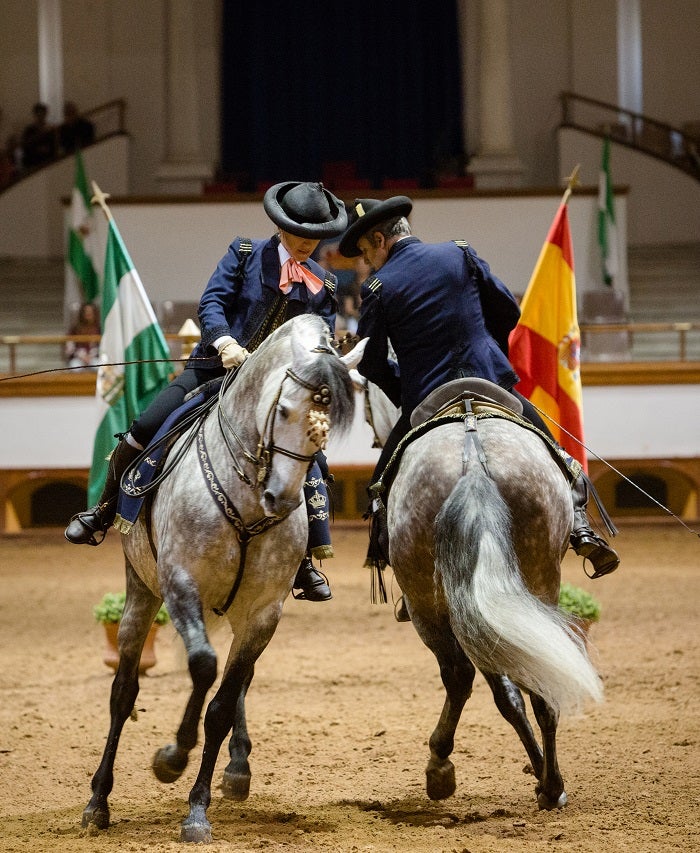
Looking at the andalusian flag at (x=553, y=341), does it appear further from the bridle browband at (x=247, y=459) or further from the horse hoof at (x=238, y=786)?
the bridle browband at (x=247, y=459)

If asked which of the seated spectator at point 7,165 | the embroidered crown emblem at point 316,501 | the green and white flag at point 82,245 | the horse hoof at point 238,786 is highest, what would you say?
the seated spectator at point 7,165

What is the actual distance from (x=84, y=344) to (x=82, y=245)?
179 inches

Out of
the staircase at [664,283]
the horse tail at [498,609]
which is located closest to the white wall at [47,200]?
the staircase at [664,283]

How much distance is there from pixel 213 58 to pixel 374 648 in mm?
17859

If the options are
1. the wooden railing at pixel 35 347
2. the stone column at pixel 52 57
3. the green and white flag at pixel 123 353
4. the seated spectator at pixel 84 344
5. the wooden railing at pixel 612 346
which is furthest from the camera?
the stone column at pixel 52 57

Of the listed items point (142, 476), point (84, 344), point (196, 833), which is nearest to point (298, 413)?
point (142, 476)

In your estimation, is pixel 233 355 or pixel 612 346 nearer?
pixel 233 355

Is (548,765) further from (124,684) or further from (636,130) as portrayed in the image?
(636,130)

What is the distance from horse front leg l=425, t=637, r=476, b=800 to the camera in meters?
4.52

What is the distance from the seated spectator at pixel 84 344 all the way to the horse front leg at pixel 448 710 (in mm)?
8389

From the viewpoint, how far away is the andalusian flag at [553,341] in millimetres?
7895

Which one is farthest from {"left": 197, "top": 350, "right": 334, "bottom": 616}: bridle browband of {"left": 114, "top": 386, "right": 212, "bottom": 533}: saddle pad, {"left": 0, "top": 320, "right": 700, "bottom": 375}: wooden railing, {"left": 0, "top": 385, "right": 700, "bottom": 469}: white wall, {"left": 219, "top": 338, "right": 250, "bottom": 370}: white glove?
{"left": 0, "top": 385, "right": 700, "bottom": 469}: white wall

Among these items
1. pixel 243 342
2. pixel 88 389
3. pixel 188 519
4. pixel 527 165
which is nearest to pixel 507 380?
pixel 243 342

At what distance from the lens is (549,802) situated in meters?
4.58
